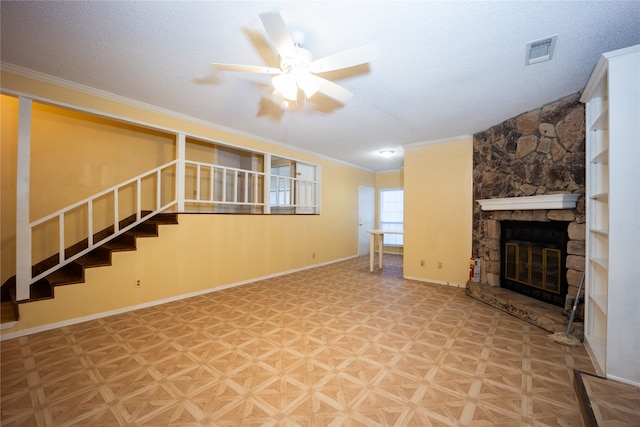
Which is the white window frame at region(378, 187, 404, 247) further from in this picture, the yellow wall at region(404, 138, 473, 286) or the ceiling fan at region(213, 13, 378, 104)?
the ceiling fan at region(213, 13, 378, 104)

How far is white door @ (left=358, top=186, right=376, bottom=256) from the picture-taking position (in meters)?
7.59

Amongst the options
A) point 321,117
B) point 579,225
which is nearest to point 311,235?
point 321,117

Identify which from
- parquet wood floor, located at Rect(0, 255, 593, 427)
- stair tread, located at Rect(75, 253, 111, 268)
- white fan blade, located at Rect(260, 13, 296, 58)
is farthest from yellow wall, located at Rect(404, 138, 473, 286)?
stair tread, located at Rect(75, 253, 111, 268)

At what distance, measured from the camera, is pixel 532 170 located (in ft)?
11.0

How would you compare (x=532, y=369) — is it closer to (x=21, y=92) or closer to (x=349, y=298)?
(x=349, y=298)

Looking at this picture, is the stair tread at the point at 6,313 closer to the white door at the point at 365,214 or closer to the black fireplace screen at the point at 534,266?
the black fireplace screen at the point at 534,266

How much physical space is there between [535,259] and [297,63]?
12.0ft

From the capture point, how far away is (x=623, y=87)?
6.32ft

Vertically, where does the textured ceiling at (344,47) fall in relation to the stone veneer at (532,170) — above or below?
above

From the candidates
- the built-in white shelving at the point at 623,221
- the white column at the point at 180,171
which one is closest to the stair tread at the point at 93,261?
the white column at the point at 180,171

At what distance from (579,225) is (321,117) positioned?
3.24 m

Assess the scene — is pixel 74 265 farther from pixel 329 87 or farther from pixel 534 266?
pixel 534 266

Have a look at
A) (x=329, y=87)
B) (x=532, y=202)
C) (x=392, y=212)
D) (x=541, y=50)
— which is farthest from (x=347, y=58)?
(x=392, y=212)

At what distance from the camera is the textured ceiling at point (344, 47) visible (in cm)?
177
